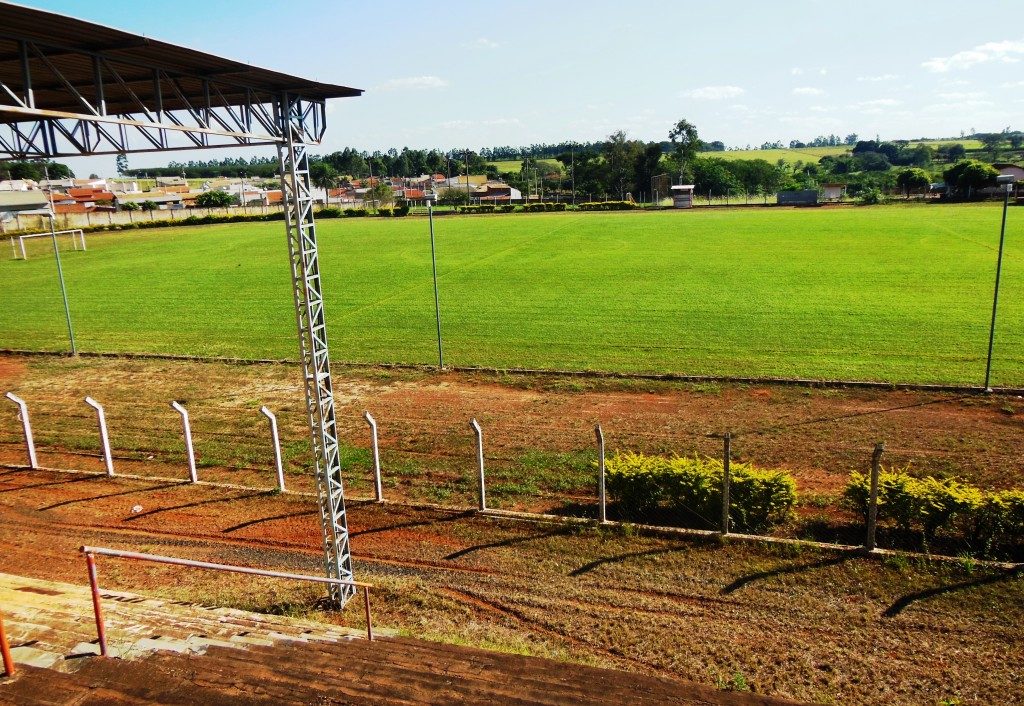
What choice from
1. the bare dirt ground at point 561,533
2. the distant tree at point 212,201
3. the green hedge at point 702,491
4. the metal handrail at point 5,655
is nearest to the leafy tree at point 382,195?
the distant tree at point 212,201

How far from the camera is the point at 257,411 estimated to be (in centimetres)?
1845

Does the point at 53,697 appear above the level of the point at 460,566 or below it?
above

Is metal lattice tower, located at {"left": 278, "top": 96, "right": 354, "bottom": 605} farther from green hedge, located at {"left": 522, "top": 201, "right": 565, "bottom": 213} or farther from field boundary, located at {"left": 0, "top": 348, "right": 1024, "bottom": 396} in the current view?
green hedge, located at {"left": 522, "top": 201, "right": 565, "bottom": 213}

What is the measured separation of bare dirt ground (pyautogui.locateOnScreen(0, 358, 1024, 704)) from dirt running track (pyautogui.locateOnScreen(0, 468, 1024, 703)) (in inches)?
1.2

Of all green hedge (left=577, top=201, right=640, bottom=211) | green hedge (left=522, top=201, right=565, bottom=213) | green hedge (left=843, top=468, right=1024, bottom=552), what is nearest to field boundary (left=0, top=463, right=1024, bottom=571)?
green hedge (left=843, top=468, right=1024, bottom=552)

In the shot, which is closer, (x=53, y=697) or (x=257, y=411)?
(x=53, y=697)

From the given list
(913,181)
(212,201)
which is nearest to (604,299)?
(913,181)

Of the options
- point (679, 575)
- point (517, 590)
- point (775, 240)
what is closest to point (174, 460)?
point (517, 590)

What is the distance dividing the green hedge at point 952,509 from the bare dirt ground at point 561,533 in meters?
0.92

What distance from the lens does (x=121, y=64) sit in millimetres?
8820

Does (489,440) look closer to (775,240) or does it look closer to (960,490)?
(960,490)

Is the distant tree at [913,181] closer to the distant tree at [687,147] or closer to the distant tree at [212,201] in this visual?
the distant tree at [687,147]

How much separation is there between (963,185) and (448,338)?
75.2m

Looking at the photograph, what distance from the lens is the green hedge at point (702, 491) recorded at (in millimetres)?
11438
